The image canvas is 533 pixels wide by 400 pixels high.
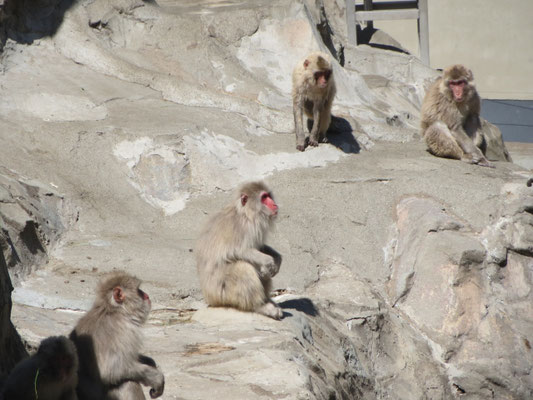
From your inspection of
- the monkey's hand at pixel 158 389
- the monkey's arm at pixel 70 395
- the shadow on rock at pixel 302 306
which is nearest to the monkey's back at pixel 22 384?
the monkey's arm at pixel 70 395

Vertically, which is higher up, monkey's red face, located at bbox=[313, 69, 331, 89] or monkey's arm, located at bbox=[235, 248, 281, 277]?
monkey's red face, located at bbox=[313, 69, 331, 89]

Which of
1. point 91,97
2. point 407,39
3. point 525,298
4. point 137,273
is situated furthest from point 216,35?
point 407,39

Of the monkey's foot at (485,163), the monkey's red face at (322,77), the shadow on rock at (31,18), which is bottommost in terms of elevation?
the monkey's foot at (485,163)

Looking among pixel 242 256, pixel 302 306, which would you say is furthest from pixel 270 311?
pixel 302 306

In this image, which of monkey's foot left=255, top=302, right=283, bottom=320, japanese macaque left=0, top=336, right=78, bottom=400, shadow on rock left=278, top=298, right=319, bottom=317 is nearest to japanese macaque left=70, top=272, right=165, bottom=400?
japanese macaque left=0, top=336, right=78, bottom=400

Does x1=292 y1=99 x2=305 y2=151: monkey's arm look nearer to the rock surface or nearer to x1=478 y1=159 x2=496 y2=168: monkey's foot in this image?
the rock surface

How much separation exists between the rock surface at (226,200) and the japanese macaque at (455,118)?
34 cm

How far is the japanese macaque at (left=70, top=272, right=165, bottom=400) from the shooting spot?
4.06m

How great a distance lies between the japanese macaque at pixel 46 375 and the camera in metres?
3.47

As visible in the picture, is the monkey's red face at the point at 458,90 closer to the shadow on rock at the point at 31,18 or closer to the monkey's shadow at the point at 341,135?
the monkey's shadow at the point at 341,135

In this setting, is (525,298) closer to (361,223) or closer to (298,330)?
(361,223)

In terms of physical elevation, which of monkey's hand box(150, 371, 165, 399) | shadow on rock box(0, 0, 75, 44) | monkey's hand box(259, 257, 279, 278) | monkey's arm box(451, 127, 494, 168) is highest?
shadow on rock box(0, 0, 75, 44)

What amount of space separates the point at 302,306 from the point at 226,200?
2.24m

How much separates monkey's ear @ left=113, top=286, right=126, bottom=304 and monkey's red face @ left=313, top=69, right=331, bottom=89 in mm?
5555
